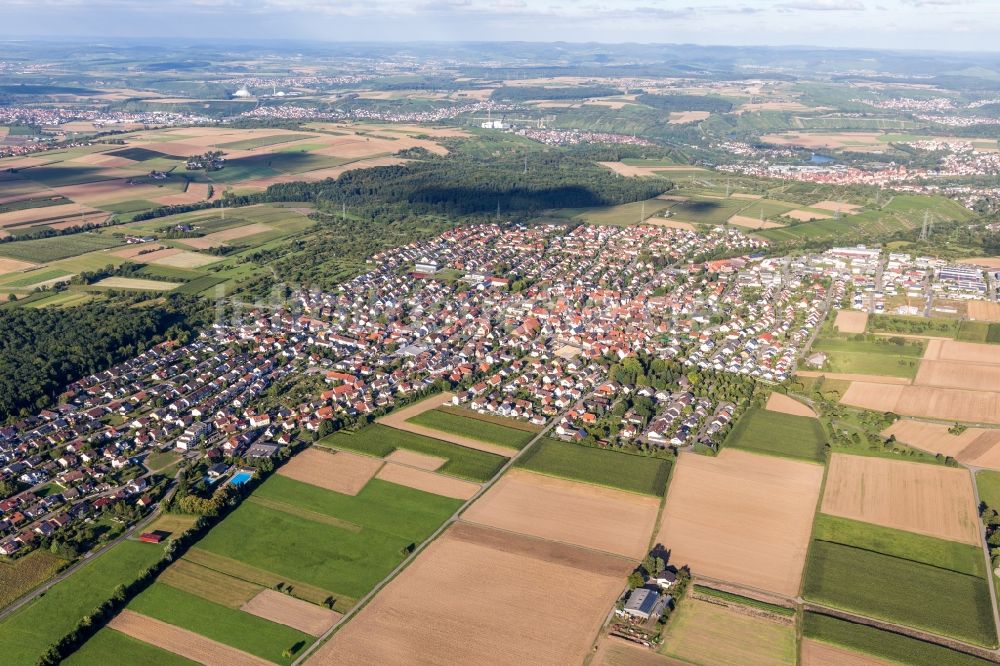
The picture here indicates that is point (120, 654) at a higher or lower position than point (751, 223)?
lower

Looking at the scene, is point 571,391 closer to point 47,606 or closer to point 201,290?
point 47,606

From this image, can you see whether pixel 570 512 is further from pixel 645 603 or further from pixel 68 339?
pixel 68 339

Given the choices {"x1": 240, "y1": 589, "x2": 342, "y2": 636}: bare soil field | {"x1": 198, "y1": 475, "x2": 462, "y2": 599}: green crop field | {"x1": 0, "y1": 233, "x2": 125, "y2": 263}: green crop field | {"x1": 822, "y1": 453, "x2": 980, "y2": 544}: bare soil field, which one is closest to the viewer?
{"x1": 240, "y1": 589, "x2": 342, "y2": 636}: bare soil field

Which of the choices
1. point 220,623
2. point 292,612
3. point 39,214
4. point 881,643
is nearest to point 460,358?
point 292,612

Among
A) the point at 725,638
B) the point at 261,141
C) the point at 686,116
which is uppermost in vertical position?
the point at 686,116

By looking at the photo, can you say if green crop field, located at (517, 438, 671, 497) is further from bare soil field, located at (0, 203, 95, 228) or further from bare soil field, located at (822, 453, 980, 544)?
bare soil field, located at (0, 203, 95, 228)

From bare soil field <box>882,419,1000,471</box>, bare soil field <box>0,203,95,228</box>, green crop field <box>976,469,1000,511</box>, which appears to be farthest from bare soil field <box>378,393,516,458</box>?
bare soil field <box>0,203,95,228</box>
